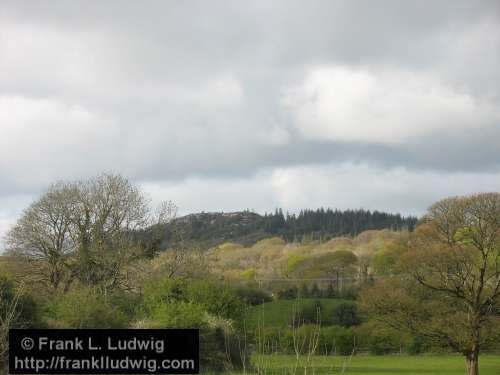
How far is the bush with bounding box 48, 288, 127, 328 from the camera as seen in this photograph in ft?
103

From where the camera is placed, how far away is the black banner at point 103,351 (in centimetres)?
998

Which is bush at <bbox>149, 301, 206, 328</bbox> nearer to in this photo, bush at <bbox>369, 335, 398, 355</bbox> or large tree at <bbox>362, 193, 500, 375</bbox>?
large tree at <bbox>362, 193, 500, 375</bbox>

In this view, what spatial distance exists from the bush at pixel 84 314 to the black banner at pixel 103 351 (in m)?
21.4

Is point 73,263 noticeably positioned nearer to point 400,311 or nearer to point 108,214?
point 108,214

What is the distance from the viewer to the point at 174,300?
40.2 meters

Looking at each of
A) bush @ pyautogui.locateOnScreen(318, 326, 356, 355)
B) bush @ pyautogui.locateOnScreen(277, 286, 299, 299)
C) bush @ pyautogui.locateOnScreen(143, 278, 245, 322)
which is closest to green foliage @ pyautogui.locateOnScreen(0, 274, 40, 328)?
bush @ pyautogui.locateOnScreen(143, 278, 245, 322)

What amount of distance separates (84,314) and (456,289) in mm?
20104

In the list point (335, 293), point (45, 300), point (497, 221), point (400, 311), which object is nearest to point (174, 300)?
point (45, 300)

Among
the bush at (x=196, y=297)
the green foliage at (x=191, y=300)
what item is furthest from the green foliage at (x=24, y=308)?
the bush at (x=196, y=297)

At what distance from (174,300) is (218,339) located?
436 cm

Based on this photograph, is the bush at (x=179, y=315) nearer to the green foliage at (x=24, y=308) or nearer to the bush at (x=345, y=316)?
the green foliage at (x=24, y=308)

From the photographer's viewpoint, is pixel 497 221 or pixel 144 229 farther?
pixel 144 229

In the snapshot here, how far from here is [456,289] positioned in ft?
128

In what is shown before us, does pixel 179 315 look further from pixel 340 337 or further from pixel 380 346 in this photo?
pixel 380 346
